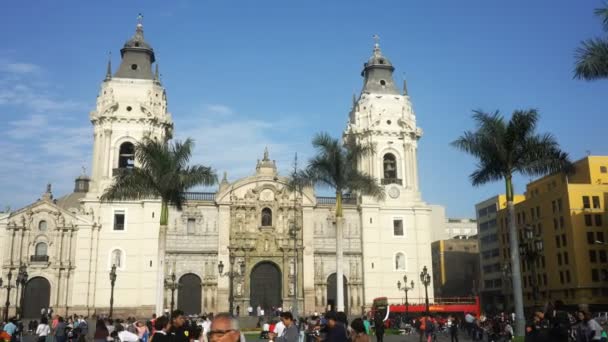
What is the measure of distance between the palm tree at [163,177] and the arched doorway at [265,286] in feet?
65.6

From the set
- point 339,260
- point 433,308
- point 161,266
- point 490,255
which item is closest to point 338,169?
point 339,260

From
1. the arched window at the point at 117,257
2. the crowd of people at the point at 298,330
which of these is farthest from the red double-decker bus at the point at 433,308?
the arched window at the point at 117,257

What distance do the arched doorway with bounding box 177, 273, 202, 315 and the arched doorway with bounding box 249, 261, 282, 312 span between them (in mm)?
4113

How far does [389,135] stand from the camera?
54062 millimetres

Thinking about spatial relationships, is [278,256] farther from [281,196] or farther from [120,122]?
[120,122]

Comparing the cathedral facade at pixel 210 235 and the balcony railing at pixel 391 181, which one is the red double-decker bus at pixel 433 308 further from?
the balcony railing at pixel 391 181

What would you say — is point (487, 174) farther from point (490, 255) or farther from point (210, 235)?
point (490, 255)

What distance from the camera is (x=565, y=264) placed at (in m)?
54.7

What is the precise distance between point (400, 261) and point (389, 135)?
10.9 meters

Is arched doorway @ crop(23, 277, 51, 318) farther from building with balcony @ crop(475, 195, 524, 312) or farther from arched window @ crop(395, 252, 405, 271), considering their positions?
building with balcony @ crop(475, 195, 524, 312)

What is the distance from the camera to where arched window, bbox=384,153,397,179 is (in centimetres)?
5395

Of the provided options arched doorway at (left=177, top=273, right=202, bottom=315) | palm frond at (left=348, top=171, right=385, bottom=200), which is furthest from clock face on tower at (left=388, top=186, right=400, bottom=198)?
palm frond at (left=348, top=171, right=385, bottom=200)

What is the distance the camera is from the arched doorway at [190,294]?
48.2 metres

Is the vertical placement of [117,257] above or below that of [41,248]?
below
